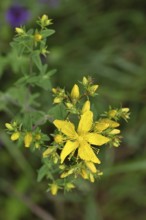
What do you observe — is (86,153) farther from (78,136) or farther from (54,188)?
(54,188)

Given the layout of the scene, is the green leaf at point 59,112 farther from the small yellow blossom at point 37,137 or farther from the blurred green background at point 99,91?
the blurred green background at point 99,91

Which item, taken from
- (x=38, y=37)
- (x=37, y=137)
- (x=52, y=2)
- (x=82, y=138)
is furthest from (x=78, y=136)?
(x=52, y=2)

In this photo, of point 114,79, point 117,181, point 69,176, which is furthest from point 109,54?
point 69,176

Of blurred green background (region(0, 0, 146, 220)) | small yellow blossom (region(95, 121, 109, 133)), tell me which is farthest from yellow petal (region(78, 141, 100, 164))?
blurred green background (region(0, 0, 146, 220))

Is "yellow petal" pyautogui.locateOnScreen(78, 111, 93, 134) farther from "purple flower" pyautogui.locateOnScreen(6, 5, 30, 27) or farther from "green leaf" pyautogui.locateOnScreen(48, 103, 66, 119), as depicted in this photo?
"purple flower" pyautogui.locateOnScreen(6, 5, 30, 27)

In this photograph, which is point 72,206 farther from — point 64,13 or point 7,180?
point 64,13

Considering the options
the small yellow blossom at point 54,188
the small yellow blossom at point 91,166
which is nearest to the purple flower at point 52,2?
the small yellow blossom at point 54,188
